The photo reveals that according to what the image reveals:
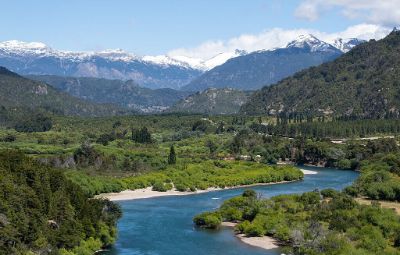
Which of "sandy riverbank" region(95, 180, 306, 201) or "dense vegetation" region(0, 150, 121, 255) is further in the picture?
"sandy riverbank" region(95, 180, 306, 201)

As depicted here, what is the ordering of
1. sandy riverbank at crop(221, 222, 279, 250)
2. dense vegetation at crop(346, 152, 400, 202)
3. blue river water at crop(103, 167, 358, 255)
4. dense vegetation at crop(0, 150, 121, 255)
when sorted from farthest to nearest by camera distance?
dense vegetation at crop(346, 152, 400, 202) < sandy riverbank at crop(221, 222, 279, 250) < blue river water at crop(103, 167, 358, 255) < dense vegetation at crop(0, 150, 121, 255)

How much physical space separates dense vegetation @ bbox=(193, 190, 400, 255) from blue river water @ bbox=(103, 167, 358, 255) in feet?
15.0

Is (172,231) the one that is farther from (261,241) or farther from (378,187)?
(378,187)

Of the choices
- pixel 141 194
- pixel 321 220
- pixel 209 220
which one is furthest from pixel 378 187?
pixel 141 194

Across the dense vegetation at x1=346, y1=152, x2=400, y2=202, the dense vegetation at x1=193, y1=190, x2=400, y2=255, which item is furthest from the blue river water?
the dense vegetation at x1=346, y1=152, x2=400, y2=202

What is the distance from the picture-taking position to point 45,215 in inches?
3765

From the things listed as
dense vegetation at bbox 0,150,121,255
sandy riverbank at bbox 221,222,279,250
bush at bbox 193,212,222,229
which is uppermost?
dense vegetation at bbox 0,150,121,255

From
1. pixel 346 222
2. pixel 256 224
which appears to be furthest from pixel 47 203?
pixel 346 222

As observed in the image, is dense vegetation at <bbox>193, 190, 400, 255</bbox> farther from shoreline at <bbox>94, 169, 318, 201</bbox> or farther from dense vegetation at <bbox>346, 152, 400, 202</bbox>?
shoreline at <bbox>94, 169, 318, 201</bbox>

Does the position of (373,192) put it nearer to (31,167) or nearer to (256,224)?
(256,224)

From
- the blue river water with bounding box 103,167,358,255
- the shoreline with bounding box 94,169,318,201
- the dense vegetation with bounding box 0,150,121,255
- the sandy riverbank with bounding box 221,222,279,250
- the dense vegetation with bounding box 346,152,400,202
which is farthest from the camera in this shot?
the shoreline with bounding box 94,169,318,201

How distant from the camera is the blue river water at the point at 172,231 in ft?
345

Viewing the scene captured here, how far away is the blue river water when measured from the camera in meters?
105

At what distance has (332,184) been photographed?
183 m
